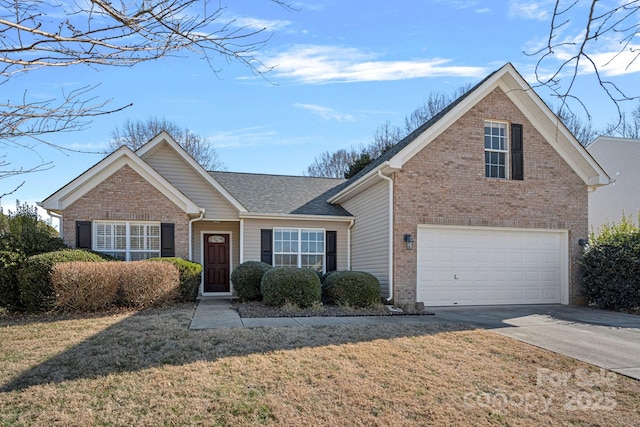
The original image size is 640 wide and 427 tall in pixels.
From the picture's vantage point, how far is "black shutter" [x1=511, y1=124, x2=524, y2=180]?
13352 millimetres

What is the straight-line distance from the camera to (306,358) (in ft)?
20.9

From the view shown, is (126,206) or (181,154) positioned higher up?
(181,154)

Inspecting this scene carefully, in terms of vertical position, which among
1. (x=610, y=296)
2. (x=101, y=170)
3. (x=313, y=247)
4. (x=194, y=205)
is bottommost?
(x=610, y=296)

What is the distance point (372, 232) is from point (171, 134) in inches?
1000

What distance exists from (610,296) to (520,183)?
3.81 metres

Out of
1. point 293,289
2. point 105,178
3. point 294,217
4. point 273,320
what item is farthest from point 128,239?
point 273,320

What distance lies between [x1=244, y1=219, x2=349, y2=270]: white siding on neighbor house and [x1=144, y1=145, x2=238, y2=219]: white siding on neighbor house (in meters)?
0.73

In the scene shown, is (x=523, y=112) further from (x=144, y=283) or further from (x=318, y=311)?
(x=144, y=283)

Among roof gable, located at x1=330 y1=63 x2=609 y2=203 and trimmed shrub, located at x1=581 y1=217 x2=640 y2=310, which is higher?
roof gable, located at x1=330 y1=63 x2=609 y2=203

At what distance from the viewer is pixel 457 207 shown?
12.7 m

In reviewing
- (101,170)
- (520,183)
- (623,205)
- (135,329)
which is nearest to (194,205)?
(101,170)

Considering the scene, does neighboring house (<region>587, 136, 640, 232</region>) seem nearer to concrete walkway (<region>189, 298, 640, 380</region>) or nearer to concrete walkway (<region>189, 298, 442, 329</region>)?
concrete walkway (<region>189, 298, 640, 380</region>)

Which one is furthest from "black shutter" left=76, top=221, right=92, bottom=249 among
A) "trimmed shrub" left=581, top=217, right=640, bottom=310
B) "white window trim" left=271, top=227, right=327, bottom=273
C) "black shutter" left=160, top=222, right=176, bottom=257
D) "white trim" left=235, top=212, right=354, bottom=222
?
"trimmed shrub" left=581, top=217, right=640, bottom=310

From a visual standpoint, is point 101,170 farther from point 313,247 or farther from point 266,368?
point 266,368
